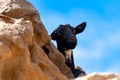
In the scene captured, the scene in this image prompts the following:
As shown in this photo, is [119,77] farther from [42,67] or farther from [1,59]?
[1,59]

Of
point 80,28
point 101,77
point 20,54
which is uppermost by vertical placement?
point 80,28

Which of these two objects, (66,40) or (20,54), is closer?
(20,54)

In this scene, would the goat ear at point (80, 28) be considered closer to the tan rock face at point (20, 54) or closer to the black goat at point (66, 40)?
the black goat at point (66, 40)

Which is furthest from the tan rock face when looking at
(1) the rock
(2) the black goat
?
(2) the black goat

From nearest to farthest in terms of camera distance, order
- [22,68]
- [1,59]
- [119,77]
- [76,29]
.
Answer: [1,59] → [22,68] → [119,77] → [76,29]

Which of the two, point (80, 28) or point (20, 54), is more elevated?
point (80, 28)

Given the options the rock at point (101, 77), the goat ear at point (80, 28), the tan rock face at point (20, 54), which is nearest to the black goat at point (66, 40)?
the goat ear at point (80, 28)

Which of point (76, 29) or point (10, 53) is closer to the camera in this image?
point (10, 53)

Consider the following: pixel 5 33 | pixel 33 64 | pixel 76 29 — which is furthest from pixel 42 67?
pixel 76 29

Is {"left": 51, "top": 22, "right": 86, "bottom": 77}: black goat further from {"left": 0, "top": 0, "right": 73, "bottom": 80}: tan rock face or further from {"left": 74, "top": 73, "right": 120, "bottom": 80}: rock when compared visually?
{"left": 74, "top": 73, "right": 120, "bottom": 80}: rock

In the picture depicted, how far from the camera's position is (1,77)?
7.36 meters

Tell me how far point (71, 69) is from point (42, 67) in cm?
279

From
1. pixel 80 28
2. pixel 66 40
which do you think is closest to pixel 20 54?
pixel 66 40

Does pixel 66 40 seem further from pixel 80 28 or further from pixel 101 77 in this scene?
pixel 101 77
